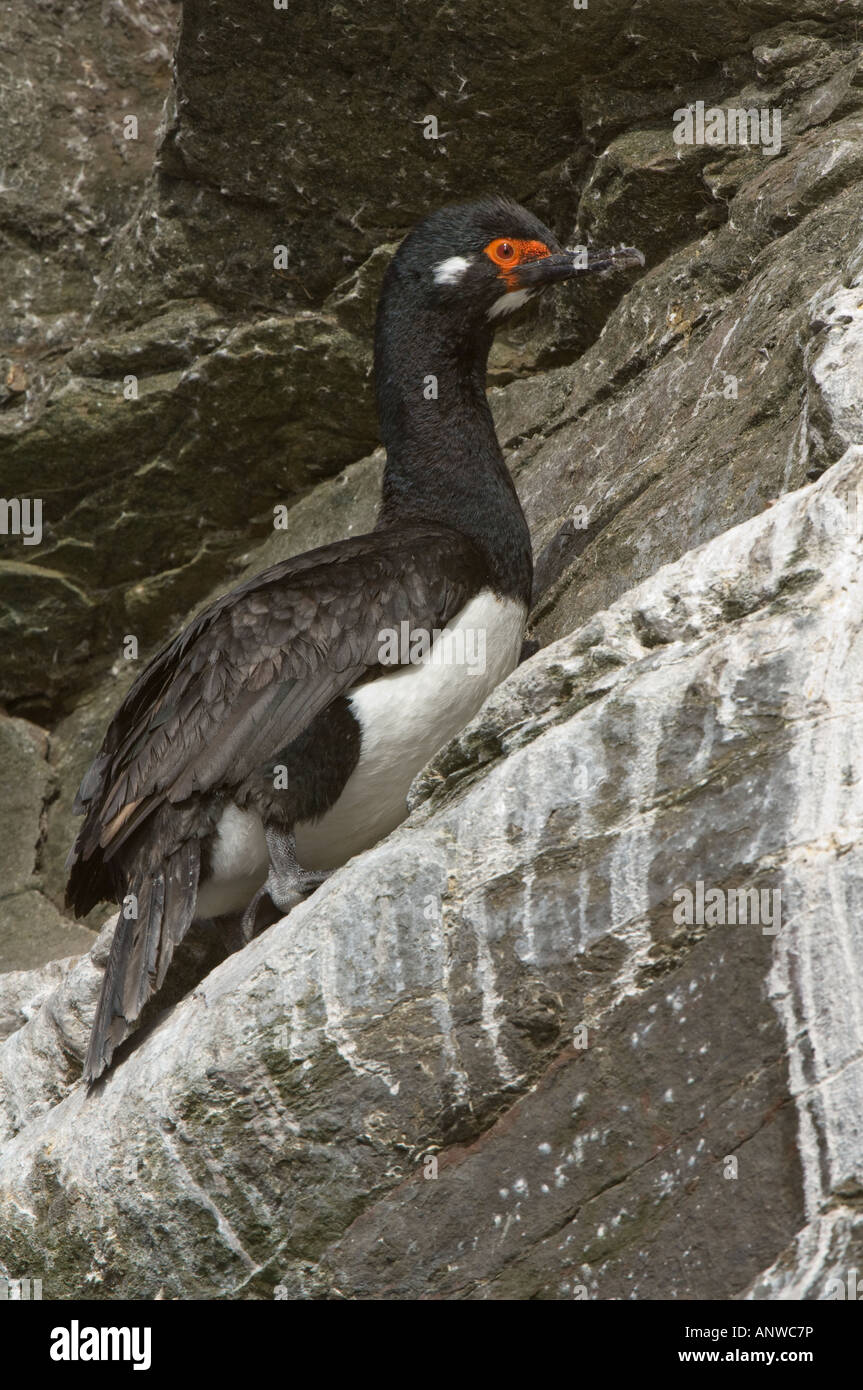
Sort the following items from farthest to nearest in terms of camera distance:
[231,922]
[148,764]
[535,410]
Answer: [535,410]
[231,922]
[148,764]

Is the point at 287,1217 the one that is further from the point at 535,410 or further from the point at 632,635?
the point at 535,410

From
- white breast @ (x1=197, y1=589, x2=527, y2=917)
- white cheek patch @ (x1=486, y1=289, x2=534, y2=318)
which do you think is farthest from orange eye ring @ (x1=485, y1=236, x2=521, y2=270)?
white breast @ (x1=197, y1=589, x2=527, y2=917)

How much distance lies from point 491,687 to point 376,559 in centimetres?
67

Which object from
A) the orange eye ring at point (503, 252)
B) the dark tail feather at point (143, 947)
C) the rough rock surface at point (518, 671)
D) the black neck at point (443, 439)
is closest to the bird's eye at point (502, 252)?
the orange eye ring at point (503, 252)

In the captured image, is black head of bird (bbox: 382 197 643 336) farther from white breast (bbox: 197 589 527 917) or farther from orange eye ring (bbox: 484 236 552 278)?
white breast (bbox: 197 589 527 917)

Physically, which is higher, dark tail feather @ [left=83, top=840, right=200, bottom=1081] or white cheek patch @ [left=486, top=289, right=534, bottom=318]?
white cheek patch @ [left=486, top=289, right=534, bottom=318]

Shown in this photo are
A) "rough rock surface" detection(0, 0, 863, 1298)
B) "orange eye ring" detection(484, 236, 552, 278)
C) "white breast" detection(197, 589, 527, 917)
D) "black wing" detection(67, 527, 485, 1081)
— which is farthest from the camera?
"orange eye ring" detection(484, 236, 552, 278)

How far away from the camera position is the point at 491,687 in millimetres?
6426

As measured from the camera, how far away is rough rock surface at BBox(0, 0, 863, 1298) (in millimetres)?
4305

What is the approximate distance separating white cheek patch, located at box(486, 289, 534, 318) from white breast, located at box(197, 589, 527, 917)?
1.59 metres

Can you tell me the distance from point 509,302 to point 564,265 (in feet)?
0.96

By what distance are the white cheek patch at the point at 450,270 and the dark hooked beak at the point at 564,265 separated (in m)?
0.25

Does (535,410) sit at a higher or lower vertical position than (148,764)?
higher

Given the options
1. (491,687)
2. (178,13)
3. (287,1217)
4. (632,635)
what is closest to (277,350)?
(178,13)
